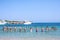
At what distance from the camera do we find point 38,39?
524cm

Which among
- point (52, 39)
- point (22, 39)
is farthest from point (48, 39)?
point (22, 39)

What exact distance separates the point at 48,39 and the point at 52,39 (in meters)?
0.13

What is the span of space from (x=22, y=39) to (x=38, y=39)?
1.72 feet

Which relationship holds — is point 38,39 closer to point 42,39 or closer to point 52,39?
point 42,39

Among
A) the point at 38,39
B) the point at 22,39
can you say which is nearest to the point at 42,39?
the point at 38,39

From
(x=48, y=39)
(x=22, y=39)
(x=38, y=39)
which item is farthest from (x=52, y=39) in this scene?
(x=22, y=39)

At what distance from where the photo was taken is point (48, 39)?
5258 mm

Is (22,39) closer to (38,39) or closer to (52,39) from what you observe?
(38,39)

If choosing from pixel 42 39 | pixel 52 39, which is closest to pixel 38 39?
pixel 42 39

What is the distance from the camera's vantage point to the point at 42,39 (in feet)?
17.1

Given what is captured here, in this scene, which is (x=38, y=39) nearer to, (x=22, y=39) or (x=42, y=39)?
(x=42, y=39)

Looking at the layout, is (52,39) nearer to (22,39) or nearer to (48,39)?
(48,39)

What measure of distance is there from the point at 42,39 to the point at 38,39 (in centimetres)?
13

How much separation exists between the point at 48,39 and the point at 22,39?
0.84 m
